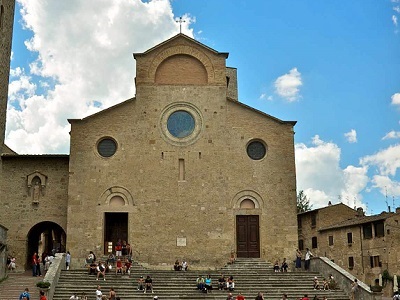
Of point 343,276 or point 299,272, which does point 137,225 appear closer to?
point 299,272

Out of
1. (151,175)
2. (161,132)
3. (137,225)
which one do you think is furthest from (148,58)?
(137,225)

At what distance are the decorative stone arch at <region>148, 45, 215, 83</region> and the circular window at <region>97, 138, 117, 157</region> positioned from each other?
4869mm

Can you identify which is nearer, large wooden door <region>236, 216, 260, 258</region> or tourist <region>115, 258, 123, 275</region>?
tourist <region>115, 258, 123, 275</region>

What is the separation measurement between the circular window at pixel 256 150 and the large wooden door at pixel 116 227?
8321mm

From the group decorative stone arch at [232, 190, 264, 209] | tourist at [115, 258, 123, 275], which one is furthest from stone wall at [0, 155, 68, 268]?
decorative stone arch at [232, 190, 264, 209]

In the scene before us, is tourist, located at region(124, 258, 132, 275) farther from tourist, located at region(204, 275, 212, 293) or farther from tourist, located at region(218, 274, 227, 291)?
tourist, located at region(218, 274, 227, 291)

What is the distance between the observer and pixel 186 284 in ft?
87.0

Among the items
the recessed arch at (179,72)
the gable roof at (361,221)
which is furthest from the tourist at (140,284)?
the gable roof at (361,221)

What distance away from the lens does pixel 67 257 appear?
2861 cm

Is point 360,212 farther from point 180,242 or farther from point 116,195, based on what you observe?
point 116,195

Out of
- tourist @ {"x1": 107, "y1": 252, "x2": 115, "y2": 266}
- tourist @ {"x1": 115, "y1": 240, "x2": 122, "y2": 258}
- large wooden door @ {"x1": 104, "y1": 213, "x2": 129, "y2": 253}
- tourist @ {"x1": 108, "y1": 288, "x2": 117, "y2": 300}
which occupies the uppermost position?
large wooden door @ {"x1": 104, "y1": 213, "x2": 129, "y2": 253}

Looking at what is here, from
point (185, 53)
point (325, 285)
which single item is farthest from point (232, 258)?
point (185, 53)

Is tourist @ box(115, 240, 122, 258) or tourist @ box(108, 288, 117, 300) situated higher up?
tourist @ box(115, 240, 122, 258)

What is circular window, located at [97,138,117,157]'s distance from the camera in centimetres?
3178
